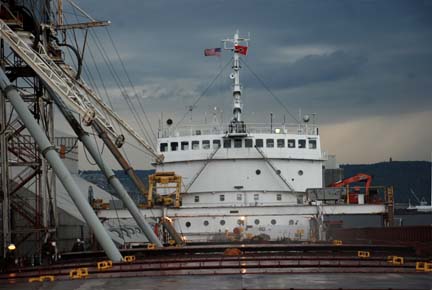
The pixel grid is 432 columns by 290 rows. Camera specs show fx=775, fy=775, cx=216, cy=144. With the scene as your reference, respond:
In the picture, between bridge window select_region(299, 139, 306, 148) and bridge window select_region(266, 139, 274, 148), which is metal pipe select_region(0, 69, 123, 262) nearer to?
bridge window select_region(266, 139, 274, 148)

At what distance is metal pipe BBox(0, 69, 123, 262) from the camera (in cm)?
2519

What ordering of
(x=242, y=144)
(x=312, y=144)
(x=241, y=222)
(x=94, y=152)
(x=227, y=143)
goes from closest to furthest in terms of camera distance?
(x=94, y=152) < (x=241, y=222) < (x=242, y=144) < (x=227, y=143) < (x=312, y=144)

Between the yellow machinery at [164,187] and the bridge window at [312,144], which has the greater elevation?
the bridge window at [312,144]

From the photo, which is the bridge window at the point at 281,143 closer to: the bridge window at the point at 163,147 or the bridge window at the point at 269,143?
the bridge window at the point at 269,143

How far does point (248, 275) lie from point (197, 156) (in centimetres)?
2517

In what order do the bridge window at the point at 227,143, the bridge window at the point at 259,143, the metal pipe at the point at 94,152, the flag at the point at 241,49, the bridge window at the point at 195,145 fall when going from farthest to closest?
the flag at the point at 241,49, the bridge window at the point at 195,145, the bridge window at the point at 227,143, the bridge window at the point at 259,143, the metal pipe at the point at 94,152

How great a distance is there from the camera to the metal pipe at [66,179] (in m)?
25.2

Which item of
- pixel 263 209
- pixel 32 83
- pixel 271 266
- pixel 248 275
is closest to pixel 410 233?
pixel 263 209

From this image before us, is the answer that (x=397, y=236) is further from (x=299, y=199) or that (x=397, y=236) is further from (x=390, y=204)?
(x=299, y=199)

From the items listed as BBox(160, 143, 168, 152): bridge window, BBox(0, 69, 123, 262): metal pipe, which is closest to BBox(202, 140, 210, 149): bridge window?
BBox(160, 143, 168, 152): bridge window

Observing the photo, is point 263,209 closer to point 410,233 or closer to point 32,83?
point 410,233

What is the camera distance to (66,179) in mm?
25562

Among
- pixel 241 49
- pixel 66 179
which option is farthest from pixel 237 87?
pixel 66 179

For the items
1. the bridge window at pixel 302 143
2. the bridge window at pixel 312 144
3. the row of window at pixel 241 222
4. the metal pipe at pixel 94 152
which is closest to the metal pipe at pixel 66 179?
the metal pipe at pixel 94 152
